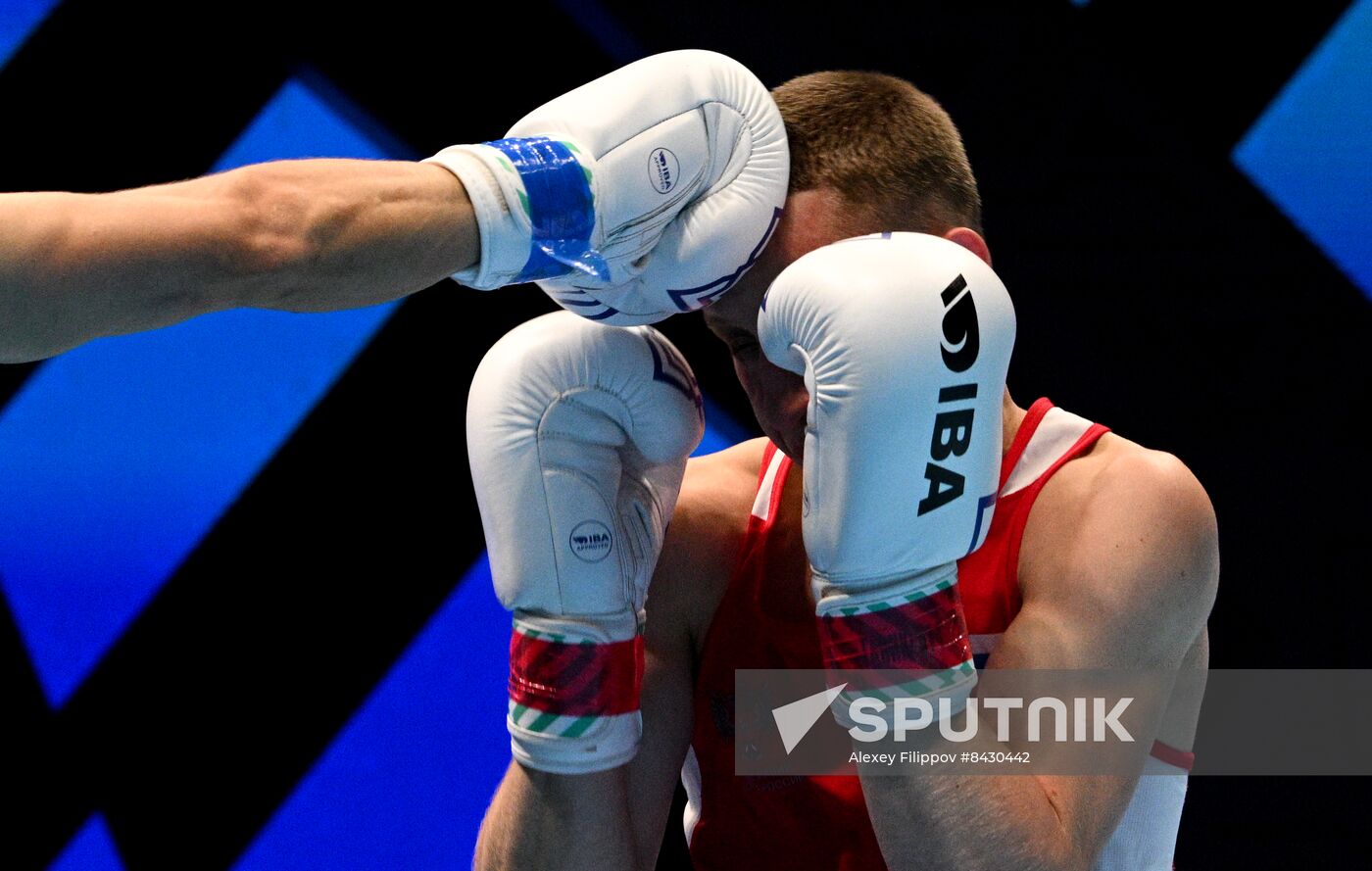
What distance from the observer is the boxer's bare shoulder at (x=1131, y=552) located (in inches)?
67.7

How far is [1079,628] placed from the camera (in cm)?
171

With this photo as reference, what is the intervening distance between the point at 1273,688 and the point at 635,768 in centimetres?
134

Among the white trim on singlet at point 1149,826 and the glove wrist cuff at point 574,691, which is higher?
the glove wrist cuff at point 574,691

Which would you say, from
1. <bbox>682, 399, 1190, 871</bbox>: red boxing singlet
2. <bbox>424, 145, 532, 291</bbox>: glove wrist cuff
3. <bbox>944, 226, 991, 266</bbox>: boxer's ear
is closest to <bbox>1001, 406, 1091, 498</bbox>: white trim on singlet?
<bbox>682, 399, 1190, 871</bbox>: red boxing singlet

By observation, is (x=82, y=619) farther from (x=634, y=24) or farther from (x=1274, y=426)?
(x=1274, y=426)

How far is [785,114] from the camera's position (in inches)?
72.9

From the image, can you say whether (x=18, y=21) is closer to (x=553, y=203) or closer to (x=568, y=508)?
(x=568, y=508)

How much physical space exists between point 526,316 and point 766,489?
83cm

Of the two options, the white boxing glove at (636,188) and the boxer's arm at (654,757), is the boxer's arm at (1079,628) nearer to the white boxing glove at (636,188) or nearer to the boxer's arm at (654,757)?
the boxer's arm at (654,757)

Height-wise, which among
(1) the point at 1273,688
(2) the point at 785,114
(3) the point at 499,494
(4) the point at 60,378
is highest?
(2) the point at 785,114

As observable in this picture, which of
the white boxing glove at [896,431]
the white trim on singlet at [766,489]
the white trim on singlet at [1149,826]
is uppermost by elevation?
the white boxing glove at [896,431]

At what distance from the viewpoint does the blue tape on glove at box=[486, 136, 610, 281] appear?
1382 mm

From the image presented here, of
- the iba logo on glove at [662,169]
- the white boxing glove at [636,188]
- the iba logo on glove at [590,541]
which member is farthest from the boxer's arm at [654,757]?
the iba logo on glove at [662,169]

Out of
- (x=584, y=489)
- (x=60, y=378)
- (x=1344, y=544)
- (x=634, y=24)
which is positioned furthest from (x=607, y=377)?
(x=1344, y=544)
